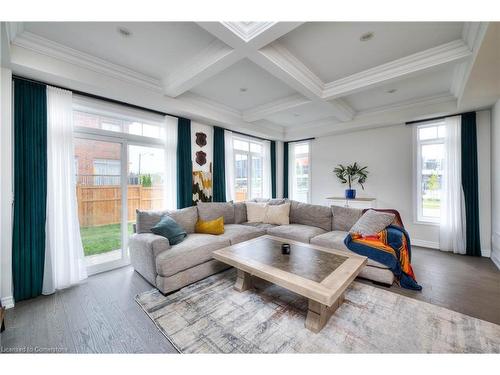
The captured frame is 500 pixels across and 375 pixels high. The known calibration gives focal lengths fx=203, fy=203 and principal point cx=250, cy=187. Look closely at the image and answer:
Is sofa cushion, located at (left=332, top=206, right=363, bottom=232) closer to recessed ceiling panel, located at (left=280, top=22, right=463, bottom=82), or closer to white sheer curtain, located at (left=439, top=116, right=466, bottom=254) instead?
white sheer curtain, located at (left=439, top=116, right=466, bottom=254)

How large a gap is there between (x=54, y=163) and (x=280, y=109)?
3.37 m

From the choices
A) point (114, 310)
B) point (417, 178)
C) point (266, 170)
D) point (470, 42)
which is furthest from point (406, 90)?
point (114, 310)

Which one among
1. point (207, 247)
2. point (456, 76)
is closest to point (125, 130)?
point (207, 247)

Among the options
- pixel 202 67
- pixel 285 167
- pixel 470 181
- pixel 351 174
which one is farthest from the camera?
pixel 285 167

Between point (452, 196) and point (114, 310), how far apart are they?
5.21 m

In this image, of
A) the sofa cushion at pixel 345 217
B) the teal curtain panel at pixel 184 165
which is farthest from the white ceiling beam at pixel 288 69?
the teal curtain panel at pixel 184 165

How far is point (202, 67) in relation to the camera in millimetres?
2307

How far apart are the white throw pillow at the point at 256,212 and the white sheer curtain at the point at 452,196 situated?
321 cm

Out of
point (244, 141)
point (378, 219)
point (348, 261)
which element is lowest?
point (348, 261)

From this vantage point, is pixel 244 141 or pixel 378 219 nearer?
pixel 378 219

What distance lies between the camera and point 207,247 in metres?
2.55

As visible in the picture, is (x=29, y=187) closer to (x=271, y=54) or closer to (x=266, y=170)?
(x=271, y=54)

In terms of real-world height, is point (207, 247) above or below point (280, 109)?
below
